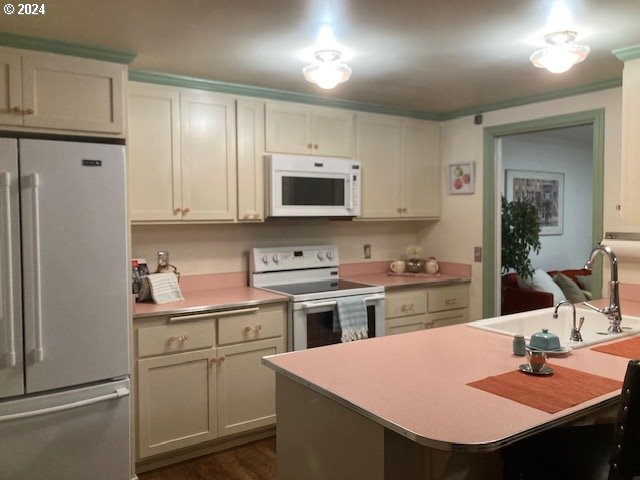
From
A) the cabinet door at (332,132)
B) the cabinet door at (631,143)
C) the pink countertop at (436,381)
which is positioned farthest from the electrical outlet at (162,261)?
the cabinet door at (631,143)

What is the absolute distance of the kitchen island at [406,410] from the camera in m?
1.32

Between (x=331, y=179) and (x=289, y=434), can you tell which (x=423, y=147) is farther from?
(x=289, y=434)

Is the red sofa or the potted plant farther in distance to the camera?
the potted plant

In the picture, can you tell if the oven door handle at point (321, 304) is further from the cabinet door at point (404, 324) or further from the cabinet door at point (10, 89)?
the cabinet door at point (10, 89)

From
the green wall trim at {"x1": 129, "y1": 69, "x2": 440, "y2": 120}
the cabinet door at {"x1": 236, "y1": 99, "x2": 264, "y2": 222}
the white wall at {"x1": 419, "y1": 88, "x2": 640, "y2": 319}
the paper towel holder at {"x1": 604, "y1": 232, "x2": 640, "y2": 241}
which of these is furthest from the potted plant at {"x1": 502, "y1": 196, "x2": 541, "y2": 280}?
the cabinet door at {"x1": 236, "y1": 99, "x2": 264, "y2": 222}

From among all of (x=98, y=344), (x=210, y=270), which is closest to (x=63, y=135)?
(x=98, y=344)

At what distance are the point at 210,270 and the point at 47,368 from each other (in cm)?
135

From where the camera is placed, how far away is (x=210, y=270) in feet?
11.7

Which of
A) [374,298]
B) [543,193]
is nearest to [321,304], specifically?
[374,298]

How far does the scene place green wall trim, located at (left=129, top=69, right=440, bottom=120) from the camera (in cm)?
306

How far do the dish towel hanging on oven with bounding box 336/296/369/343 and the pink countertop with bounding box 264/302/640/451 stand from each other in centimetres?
108

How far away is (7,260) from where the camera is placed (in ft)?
7.38

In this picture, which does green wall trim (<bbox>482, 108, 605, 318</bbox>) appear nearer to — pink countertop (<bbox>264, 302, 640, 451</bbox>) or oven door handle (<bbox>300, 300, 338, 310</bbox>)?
oven door handle (<bbox>300, 300, 338, 310</bbox>)

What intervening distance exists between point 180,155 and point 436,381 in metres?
2.14
